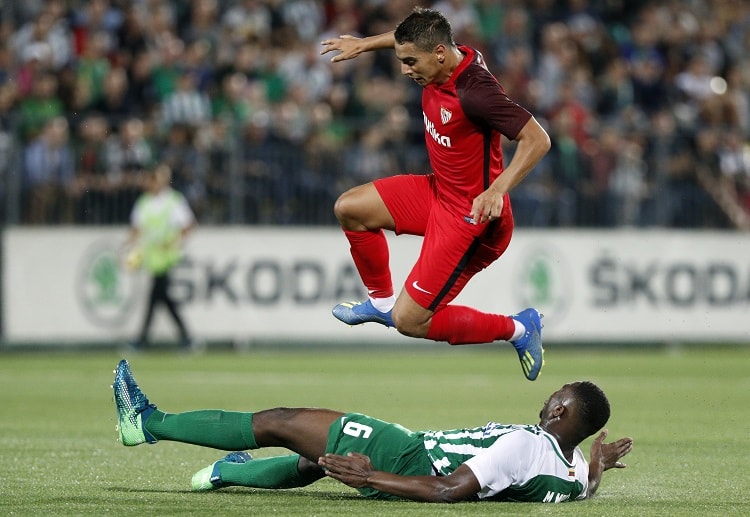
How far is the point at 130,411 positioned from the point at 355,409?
5.04 m

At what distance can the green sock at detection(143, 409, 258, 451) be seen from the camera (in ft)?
24.1

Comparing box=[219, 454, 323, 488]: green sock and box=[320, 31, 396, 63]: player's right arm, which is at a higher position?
box=[320, 31, 396, 63]: player's right arm

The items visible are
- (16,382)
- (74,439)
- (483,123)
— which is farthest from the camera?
(16,382)

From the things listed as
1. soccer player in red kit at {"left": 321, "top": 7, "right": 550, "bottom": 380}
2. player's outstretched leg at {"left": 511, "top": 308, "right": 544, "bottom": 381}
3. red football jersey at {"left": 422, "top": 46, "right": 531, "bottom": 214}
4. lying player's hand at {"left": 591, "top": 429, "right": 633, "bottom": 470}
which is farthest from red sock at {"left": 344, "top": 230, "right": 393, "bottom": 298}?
lying player's hand at {"left": 591, "top": 429, "right": 633, "bottom": 470}

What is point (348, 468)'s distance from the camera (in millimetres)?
6805

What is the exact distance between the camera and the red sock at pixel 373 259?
9.45 metres

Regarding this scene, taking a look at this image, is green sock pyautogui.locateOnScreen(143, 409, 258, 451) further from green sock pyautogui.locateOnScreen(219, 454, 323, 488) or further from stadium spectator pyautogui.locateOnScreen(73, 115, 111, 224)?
stadium spectator pyautogui.locateOnScreen(73, 115, 111, 224)

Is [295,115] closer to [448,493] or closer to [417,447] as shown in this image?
[417,447]

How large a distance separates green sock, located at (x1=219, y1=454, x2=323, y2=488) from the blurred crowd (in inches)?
437

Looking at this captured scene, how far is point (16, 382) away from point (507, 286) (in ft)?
23.0

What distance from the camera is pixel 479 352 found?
2000cm

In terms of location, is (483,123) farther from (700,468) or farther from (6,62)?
(6,62)

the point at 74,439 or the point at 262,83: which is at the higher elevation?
the point at 262,83

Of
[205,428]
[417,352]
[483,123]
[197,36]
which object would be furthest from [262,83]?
[205,428]
